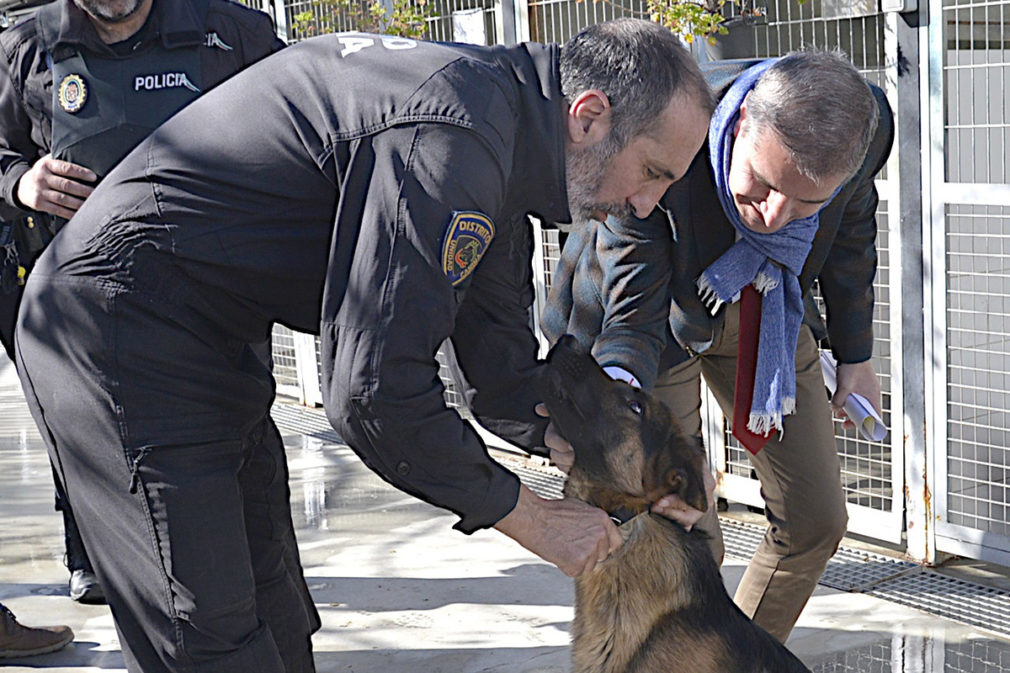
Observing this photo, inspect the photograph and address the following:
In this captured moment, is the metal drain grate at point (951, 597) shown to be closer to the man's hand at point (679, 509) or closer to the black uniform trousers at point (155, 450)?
the man's hand at point (679, 509)

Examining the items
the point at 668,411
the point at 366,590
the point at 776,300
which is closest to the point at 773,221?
the point at 776,300

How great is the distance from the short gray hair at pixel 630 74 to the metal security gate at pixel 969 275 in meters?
2.44

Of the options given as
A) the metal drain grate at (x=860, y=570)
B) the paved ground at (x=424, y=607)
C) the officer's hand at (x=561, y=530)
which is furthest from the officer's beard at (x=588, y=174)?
the metal drain grate at (x=860, y=570)

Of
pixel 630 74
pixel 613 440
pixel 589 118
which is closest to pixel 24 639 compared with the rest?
pixel 613 440

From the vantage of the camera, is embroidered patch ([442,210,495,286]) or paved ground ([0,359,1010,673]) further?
paved ground ([0,359,1010,673])

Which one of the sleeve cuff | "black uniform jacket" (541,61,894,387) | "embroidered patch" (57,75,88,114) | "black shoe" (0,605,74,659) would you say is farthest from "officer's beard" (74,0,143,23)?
"black shoe" (0,605,74,659)

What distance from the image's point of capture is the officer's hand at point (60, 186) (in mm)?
3326

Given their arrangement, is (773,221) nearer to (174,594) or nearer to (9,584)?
(174,594)

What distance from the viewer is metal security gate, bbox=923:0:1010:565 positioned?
4266mm

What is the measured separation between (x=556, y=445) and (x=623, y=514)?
271 millimetres

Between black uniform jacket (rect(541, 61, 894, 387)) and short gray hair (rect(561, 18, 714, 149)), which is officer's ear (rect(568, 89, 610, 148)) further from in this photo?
black uniform jacket (rect(541, 61, 894, 387))

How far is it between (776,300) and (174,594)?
1822 mm

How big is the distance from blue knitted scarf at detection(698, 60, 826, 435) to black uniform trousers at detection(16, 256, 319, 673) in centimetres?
135

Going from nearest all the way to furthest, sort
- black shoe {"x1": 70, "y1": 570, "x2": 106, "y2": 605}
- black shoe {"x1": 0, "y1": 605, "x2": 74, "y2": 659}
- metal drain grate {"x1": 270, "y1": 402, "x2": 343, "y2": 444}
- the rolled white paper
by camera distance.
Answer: the rolled white paper
black shoe {"x1": 0, "y1": 605, "x2": 74, "y2": 659}
black shoe {"x1": 70, "y1": 570, "x2": 106, "y2": 605}
metal drain grate {"x1": 270, "y1": 402, "x2": 343, "y2": 444}
